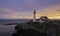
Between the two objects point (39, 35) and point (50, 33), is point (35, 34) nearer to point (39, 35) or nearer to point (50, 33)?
point (39, 35)

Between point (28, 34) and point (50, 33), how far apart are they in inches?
268

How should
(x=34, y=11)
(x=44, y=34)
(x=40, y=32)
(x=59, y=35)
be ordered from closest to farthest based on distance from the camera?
1. (x=59, y=35)
2. (x=44, y=34)
3. (x=40, y=32)
4. (x=34, y=11)

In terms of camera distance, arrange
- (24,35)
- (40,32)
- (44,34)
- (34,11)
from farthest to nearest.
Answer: (34,11) → (24,35) → (40,32) → (44,34)

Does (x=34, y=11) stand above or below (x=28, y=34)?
above

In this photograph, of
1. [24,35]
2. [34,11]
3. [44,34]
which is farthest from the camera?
[34,11]

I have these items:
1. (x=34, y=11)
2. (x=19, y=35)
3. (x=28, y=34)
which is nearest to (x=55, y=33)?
(x=28, y=34)

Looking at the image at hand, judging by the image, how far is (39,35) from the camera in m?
24.3

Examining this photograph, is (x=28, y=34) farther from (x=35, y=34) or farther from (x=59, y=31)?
(x=59, y=31)

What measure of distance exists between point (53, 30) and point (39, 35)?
4928 mm

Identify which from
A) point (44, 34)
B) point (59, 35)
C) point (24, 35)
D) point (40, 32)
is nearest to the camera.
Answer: point (59, 35)

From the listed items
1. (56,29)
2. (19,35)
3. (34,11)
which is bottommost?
(19,35)

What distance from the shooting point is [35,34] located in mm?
25375

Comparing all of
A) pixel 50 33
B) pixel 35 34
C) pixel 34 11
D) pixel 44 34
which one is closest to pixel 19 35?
pixel 35 34

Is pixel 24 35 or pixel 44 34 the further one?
pixel 24 35
